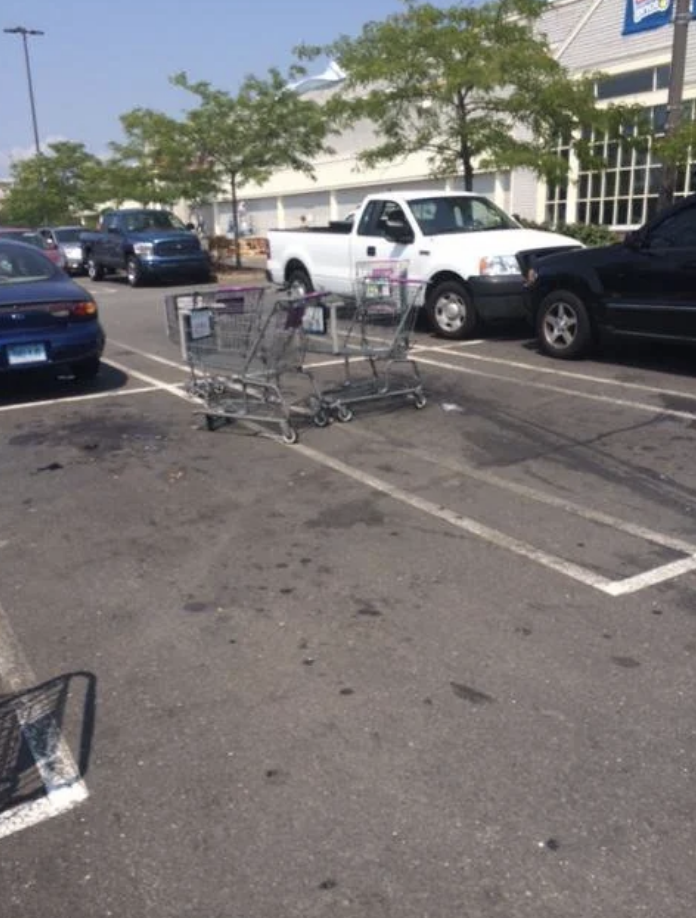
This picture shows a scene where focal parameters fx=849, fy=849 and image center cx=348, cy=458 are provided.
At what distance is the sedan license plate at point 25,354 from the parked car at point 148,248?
13046 millimetres

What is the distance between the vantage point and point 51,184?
41250 mm

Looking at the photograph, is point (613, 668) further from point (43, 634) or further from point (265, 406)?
point (265, 406)

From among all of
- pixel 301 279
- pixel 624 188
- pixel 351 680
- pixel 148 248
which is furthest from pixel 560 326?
pixel 148 248

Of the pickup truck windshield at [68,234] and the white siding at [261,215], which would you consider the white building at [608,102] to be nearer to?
the pickup truck windshield at [68,234]

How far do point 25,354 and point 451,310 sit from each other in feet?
17.8

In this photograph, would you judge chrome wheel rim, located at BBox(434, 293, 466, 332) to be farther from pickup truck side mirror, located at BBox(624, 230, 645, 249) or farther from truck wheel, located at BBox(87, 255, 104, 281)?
truck wheel, located at BBox(87, 255, 104, 281)

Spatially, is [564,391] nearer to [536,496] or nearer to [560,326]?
[560,326]

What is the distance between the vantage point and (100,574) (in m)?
4.51

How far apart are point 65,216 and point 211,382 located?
127ft

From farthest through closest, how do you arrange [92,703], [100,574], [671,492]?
[671,492] < [100,574] < [92,703]

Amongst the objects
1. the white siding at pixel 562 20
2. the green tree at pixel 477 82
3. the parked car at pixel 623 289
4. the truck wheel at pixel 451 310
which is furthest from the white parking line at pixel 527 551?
the white siding at pixel 562 20

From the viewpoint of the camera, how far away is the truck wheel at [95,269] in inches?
927

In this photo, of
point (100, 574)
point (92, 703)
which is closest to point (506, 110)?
point (100, 574)

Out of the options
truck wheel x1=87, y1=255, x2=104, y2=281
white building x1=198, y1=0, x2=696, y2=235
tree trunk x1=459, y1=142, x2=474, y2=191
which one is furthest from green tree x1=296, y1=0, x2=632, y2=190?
truck wheel x1=87, y1=255, x2=104, y2=281
